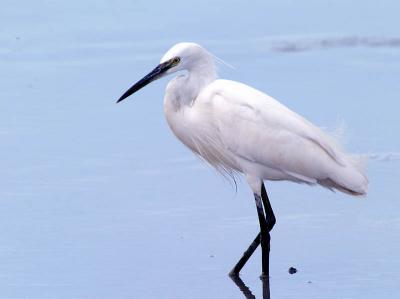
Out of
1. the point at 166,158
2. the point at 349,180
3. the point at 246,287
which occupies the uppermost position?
the point at 349,180

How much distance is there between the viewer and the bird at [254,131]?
23.5 ft

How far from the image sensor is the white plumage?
719 cm

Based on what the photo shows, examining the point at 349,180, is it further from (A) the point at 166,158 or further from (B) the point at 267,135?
(A) the point at 166,158

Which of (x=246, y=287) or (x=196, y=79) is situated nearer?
(x=246, y=287)

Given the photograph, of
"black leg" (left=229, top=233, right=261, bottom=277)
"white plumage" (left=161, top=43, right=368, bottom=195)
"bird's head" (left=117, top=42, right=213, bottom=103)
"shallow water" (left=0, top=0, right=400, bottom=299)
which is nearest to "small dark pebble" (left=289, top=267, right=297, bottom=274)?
"shallow water" (left=0, top=0, right=400, bottom=299)

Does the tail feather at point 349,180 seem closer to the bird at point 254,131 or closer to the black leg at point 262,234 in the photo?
the bird at point 254,131

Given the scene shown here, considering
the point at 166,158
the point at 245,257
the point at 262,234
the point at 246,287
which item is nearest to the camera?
the point at 246,287

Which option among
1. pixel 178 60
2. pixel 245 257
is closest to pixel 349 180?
pixel 245 257

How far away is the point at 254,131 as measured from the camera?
7.21 meters

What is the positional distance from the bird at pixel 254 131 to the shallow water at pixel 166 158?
32 centimetres

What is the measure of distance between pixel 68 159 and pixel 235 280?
2.12m

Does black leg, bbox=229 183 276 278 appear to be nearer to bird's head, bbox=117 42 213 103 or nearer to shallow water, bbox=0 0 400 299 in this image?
shallow water, bbox=0 0 400 299

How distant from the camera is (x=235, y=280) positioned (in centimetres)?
692

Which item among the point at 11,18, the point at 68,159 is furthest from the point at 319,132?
the point at 11,18
